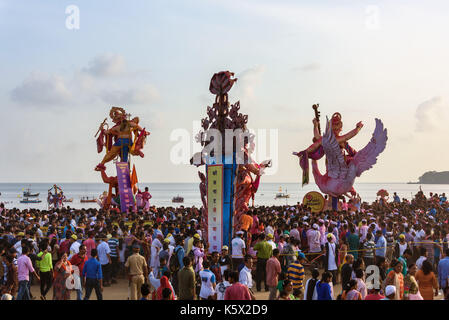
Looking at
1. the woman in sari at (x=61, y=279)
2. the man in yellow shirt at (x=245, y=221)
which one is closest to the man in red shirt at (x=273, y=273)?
the woman in sari at (x=61, y=279)

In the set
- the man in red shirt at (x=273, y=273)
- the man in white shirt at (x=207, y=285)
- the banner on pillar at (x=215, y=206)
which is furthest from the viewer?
the banner on pillar at (x=215, y=206)

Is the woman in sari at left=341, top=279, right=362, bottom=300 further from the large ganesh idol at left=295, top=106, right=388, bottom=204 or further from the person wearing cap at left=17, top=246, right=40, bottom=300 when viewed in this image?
the large ganesh idol at left=295, top=106, right=388, bottom=204

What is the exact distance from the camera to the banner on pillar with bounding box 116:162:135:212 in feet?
92.4

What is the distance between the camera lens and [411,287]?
939cm

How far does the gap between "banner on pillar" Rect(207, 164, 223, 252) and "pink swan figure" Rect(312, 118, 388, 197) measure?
12580 millimetres

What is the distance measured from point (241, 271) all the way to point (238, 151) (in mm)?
6647

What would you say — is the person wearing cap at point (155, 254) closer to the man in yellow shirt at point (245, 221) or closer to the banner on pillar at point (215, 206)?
the banner on pillar at point (215, 206)

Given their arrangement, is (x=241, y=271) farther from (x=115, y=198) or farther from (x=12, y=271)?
(x=115, y=198)

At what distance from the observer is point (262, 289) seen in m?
14.7

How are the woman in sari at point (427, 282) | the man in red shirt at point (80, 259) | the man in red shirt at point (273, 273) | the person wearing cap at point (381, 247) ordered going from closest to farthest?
1. the woman in sari at point (427, 282)
2. the man in red shirt at point (273, 273)
3. the man in red shirt at point (80, 259)
4. the person wearing cap at point (381, 247)

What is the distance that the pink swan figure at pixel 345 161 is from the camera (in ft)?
92.4

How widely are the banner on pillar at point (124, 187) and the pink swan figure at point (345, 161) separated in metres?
10.6
